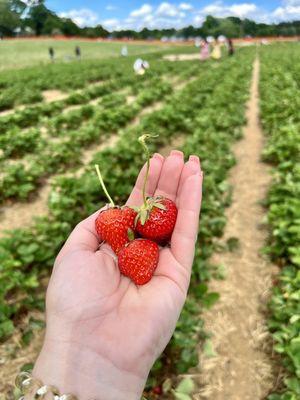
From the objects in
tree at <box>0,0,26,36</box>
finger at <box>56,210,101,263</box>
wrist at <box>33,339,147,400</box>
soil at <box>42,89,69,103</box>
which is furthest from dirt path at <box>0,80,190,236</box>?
tree at <box>0,0,26,36</box>

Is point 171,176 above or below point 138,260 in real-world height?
above

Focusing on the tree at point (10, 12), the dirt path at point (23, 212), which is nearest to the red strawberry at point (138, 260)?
the dirt path at point (23, 212)

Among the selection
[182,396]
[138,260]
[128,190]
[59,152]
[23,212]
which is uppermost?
[138,260]

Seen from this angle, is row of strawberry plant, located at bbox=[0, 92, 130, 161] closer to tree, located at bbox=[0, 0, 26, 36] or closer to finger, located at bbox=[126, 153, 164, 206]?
finger, located at bbox=[126, 153, 164, 206]

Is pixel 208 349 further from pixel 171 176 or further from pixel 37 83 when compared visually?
pixel 37 83

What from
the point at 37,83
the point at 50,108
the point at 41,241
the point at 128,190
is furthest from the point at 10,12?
the point at 41,241

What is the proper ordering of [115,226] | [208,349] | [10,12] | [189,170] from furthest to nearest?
[10,12]
[208,349]
[189,170]
[115,226]

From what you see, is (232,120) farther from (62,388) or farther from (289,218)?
(62,388)
